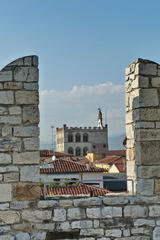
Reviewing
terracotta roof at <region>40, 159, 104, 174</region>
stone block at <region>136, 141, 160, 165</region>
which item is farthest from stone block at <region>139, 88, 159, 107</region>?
terracotta roof at <region>40, 159, 104, 174</region>

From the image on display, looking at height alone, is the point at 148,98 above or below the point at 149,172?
above

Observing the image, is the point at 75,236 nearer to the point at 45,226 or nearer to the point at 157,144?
the point at 45,226

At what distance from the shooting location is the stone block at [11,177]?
5801 millimetres

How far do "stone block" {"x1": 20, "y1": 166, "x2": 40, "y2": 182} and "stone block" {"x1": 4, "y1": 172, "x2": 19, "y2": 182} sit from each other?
0.06 meters

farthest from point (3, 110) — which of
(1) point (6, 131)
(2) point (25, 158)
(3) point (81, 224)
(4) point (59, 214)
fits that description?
(3) point (81, 224)

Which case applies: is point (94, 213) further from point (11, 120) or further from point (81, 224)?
point (11, 120)

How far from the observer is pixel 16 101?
5.90 metres

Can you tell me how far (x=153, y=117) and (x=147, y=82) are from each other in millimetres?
488

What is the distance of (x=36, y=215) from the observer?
5.85 m

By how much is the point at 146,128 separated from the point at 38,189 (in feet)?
5.45

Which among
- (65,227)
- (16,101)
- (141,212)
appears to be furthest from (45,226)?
(16,101)

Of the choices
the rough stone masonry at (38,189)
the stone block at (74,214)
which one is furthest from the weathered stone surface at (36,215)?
the stone block at (74,214)

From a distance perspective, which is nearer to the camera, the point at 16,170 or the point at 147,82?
the point at 16,170

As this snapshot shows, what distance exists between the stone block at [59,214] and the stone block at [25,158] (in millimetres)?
689
